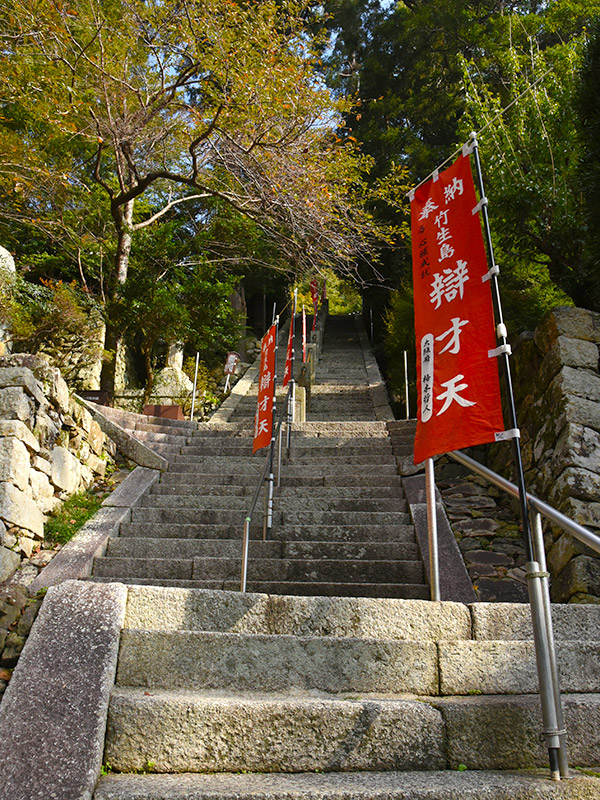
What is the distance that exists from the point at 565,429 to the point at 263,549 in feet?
8.98

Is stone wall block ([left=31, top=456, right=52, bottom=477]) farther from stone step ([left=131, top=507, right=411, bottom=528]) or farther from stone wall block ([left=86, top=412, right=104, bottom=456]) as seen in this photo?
stone wall block ([left=86, top=412, right=104, bottom=456])

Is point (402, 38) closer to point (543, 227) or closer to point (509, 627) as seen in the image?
point (543, 227)

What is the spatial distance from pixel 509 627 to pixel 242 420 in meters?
7.46

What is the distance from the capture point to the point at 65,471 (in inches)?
216

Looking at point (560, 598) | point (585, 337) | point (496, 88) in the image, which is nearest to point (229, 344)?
point (496, 88)

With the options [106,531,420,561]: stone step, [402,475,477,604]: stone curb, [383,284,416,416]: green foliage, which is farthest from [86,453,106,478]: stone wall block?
[383,284,416,416]: green foliage

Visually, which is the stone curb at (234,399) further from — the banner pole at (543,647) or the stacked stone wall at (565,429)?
the banner pole at (543,647)

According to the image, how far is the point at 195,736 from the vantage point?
7.28 feet

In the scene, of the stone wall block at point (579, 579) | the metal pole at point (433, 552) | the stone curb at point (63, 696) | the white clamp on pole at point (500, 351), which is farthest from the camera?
the stone wall block at point (579, 579)

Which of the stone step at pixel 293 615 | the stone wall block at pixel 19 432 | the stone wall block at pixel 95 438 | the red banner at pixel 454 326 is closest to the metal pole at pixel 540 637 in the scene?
the red banner at pixel 454 326

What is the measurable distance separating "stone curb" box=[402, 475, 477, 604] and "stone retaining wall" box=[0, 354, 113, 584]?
9.96 ft

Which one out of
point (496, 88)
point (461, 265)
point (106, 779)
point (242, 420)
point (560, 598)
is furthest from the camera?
point (496, 88)

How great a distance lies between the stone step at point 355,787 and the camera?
1.88m

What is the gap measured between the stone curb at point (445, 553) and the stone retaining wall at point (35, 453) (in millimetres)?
3036
